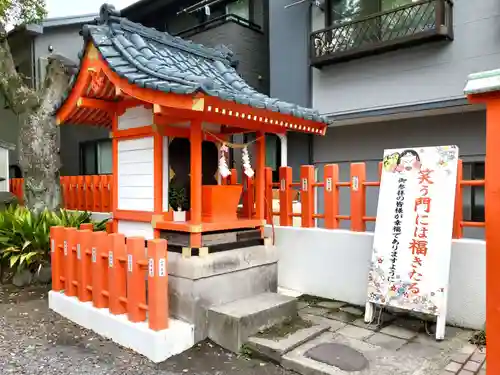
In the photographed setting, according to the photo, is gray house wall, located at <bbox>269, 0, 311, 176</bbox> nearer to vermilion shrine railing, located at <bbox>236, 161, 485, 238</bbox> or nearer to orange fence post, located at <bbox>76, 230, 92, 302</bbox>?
vermilion shrine railing, located at <bbox>236, 161, 485, 238</bbox>

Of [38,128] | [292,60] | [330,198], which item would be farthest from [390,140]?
[38,128]

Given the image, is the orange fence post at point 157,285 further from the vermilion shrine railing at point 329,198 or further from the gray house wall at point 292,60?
the gray house wall at point 292,60

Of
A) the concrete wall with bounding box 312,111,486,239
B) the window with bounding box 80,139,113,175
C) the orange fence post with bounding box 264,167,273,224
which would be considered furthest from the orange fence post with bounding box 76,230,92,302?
the window with bounding box 80,139,113,175

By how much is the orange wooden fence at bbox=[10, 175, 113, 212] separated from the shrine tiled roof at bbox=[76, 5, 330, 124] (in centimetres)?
443

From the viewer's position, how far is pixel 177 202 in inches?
220

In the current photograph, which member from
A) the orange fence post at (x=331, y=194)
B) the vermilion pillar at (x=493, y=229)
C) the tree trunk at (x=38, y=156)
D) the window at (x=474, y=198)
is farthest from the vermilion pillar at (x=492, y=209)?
the tree trunk at (x=38, y=156)

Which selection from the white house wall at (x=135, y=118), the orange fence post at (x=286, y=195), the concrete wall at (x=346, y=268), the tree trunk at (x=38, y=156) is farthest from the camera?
the tree trunk at (x=38, y=156)

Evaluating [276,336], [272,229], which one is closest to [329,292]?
[272,229]

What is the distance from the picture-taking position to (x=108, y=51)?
5051 millimetres

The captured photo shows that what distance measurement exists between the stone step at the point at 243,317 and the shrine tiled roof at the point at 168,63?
250 centimetres

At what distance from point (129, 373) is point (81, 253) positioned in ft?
6.84

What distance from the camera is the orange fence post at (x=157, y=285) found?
14.7ft

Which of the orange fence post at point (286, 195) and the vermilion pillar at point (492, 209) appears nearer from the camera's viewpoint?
the vermilion pillar at point (492, 209)

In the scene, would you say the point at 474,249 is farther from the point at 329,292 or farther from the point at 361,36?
the point at 361,36
